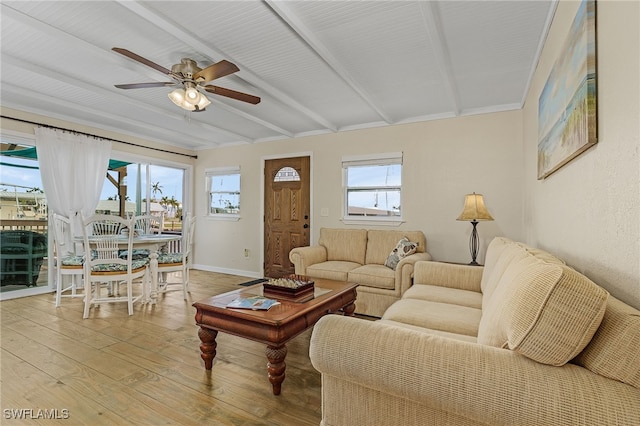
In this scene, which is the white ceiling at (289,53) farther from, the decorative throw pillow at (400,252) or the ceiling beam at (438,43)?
the decorative throw pillow at (400,252)

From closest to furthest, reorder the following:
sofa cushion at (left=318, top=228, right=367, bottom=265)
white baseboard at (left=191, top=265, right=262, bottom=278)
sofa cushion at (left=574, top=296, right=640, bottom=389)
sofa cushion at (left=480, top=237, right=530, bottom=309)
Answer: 1. sofa cushion at (left=574, top=296, right=640, bottom=389)
2. sofa cushion at (left=480, top=237, right=530, bottom=309)
3. sofa cushion at (left=318, top=228, right=367, bottom=265)
4. white baseboard at (left=191, top=265, right=262, bottom=278)

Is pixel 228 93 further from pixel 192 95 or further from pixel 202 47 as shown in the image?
pixel 202 47

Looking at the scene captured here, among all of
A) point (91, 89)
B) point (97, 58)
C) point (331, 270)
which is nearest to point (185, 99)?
point (97, 58)

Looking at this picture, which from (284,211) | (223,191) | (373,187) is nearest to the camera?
(373,187)

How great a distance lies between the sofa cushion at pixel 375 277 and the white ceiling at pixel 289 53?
1.94m

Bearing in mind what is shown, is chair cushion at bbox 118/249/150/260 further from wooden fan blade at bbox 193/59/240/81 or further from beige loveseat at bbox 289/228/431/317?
wooden fan blade at bbox 193/59/240/81

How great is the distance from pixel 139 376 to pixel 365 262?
2.80 metres

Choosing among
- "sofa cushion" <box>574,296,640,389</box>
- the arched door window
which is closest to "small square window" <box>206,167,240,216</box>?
the arched door window

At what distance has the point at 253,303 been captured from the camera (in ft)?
7.06

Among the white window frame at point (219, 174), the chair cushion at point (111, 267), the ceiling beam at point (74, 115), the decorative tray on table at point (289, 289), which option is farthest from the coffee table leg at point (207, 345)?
the white window frame at point (219, 174)

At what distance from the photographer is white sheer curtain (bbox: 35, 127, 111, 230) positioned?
13.6 feet

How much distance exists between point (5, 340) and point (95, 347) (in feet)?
2.82

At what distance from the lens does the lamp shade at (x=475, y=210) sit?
3.39m

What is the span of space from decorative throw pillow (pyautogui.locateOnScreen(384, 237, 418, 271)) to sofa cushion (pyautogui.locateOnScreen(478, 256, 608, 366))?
8.72ft
